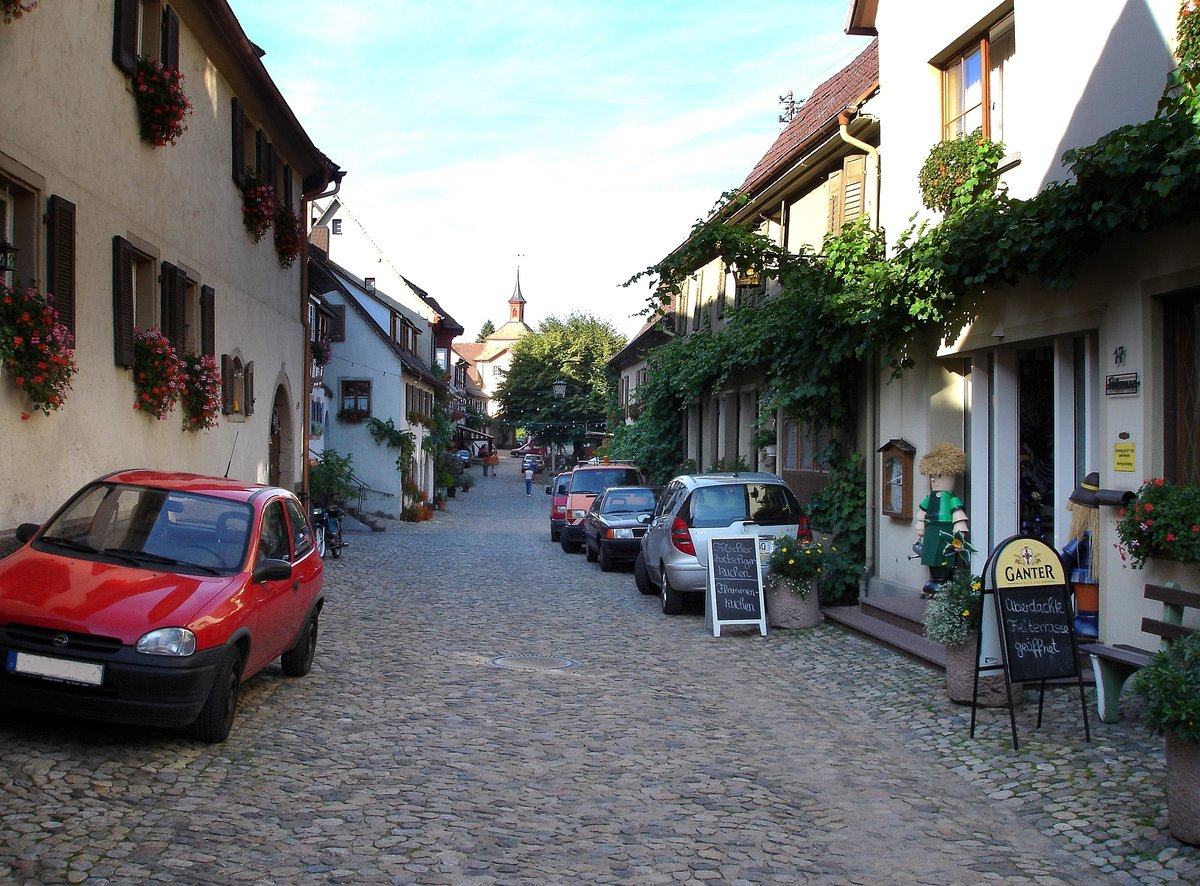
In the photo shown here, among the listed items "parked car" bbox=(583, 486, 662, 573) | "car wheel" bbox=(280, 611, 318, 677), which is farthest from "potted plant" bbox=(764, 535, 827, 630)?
"parked car" bbox=(583, 486, 662, 573)

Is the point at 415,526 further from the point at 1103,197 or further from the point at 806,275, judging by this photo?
the point at 1103,197

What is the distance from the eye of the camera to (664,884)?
15.4 feet

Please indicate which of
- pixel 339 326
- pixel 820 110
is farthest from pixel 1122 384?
pixel 339 326

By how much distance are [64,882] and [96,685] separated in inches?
73.4

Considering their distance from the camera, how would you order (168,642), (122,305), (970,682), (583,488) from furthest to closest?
(583,488), (122,305), (970,682), (168,642)

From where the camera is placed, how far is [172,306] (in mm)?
12844

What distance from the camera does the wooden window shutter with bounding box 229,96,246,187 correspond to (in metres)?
15.5

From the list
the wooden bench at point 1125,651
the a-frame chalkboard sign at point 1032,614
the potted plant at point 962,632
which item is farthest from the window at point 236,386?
the wooden bench at point 1125,651

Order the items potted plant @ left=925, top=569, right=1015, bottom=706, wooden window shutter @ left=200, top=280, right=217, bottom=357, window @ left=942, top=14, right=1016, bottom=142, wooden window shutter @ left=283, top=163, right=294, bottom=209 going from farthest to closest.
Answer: wooden window shutter @ left=283, top=163, right=294, bottom=209
wooden window shutter @ left=200, top=280, right=217, bottom=357
window @ left=942, top=14, right=1016, bottom=142
potted plant @ left=925, top=569, right=1015, bottom=706

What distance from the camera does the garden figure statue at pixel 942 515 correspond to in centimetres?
1159

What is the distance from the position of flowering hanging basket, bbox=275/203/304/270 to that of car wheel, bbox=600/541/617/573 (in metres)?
7.21

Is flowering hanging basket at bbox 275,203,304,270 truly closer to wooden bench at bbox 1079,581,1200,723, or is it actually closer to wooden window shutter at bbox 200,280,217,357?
wooden window shutter at bbox 200,280,217,357

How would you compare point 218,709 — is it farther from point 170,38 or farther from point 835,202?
point 835,202

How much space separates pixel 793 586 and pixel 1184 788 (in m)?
7.23
